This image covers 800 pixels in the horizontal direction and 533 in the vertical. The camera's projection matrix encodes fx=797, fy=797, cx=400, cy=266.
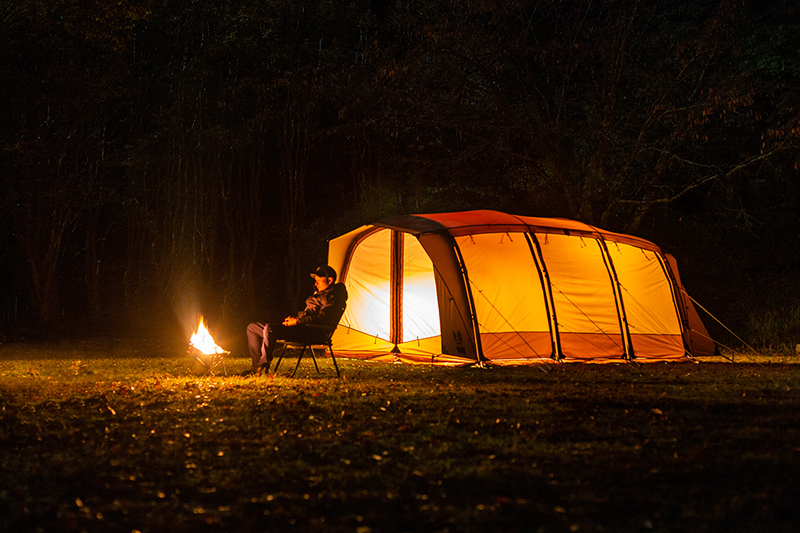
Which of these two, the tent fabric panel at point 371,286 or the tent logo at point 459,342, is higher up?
the tent fabric panel at point 371,286

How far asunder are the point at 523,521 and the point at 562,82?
14993mm

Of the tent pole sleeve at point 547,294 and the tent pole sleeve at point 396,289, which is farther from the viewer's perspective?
the tent pole sleeve at point 396,289

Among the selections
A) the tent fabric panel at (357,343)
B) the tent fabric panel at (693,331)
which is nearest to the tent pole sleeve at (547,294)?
the tent fabric panel at (693,331)

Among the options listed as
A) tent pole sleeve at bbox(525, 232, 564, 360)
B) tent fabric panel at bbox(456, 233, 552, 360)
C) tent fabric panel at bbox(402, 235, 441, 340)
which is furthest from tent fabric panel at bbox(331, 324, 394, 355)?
tent pole sleeve at bbox(525, 232, 564, 360)

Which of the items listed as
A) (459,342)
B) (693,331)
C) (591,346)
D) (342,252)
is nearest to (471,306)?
(459,342)

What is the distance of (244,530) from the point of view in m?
3.08

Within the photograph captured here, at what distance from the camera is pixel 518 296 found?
1088 cm

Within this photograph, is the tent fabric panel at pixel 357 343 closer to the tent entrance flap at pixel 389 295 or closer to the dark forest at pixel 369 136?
the tent entrance flap at pixel 389 295

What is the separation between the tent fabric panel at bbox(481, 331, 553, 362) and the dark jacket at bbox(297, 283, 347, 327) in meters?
2.20

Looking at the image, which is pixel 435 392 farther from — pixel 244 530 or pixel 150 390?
pixel 244 530

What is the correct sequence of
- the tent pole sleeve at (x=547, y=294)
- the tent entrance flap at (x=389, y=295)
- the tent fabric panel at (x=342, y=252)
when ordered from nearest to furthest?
the tent pole sleeve at (x=547, y=294), the tent entrance flap at (x=389, y=295), the tent fabric panel at (x=342, y=252)

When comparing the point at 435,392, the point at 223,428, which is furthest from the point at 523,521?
the point at 435,392

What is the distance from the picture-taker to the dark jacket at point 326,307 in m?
9.09

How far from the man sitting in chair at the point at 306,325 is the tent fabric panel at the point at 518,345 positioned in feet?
7.45
